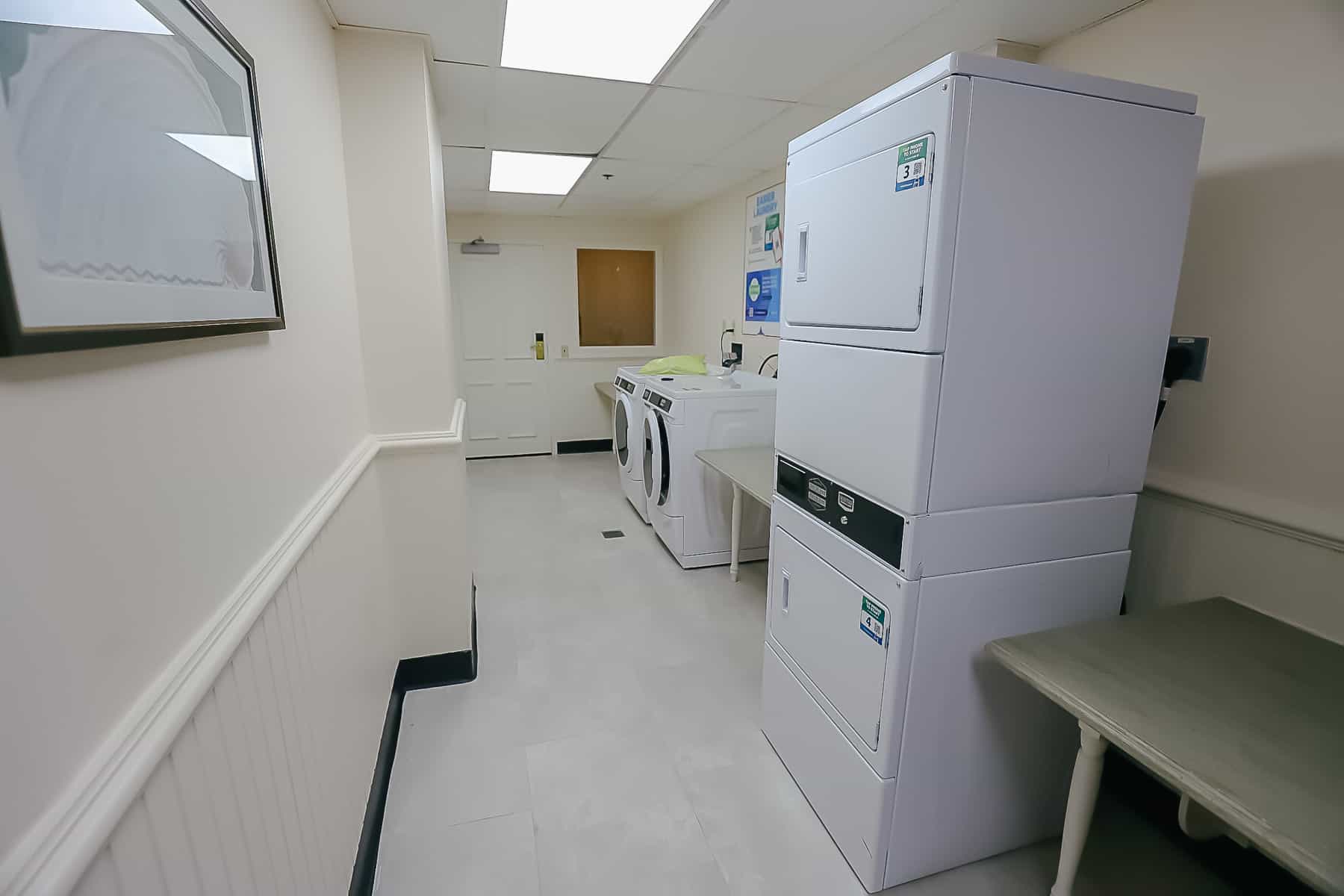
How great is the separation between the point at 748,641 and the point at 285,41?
2.53 m

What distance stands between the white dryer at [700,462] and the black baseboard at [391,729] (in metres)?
1.28

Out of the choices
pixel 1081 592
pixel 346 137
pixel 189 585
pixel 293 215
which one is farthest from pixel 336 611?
pixel 1081 592

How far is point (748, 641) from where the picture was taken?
8.77 feet

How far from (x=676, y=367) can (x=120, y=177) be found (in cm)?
362

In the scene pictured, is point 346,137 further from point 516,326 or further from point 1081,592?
point 516,326

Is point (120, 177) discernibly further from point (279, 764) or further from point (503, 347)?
point (503, 347)

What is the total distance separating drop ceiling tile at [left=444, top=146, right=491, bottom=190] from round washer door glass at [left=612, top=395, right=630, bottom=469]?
169 centimetres

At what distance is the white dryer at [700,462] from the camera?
3.29 m

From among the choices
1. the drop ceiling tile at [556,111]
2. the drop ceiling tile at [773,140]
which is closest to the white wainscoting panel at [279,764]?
the drop ceiling tile at [556,111]

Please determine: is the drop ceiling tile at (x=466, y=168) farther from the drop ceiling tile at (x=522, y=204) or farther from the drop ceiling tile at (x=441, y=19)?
the drop ceiling tile at (x=441, y=19)

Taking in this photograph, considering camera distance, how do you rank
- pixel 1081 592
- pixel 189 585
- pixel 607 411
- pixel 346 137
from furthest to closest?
pixel 607 411, pixel 346 137, pixel 1081 592, pixel 189 585

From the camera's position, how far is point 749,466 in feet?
9.44

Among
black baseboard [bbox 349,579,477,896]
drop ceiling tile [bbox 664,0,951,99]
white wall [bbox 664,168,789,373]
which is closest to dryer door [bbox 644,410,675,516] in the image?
white wall [bbox 664,168,789,373]

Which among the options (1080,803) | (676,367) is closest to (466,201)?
(676,367)
